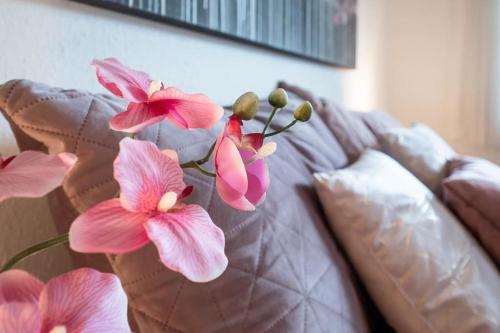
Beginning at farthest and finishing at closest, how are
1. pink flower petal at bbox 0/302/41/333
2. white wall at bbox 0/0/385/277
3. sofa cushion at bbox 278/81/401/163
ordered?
1. sofa cushion at bbox 278/81/401/163
2. white wall at bbox 0/0/385/277
3. pink flower petal at bbox 0/302/41/333

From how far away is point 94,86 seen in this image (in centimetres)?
85

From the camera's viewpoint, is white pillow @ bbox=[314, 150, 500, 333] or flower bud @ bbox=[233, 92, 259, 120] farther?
white pillow @ bbox=[314, 150, 500, 333]

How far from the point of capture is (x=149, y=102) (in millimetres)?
360

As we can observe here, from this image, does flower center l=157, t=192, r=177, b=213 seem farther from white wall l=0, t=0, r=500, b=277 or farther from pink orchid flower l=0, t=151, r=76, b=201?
white wall l=0, t=0, r=500, b=277

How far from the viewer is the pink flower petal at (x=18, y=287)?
288mm

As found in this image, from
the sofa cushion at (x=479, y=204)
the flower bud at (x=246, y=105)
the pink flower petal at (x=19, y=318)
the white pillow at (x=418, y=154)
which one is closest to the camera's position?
the pink flower petal at (x=19, y=318)

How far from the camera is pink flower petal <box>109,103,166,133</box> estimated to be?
0.34 meters

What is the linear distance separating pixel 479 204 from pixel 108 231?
86 centimetres

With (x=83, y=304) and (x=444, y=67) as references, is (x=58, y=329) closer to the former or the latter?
(x=83, y=304)

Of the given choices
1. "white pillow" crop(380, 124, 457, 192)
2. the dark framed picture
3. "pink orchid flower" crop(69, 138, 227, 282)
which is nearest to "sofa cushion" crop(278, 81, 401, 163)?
"white pillow" crop(380, 124, 457, 192)

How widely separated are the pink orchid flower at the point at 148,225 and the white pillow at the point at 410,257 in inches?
22.5

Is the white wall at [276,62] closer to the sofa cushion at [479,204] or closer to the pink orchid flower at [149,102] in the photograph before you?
the pink orchid flower at [149,102]

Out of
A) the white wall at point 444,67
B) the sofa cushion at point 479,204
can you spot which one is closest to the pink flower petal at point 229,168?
the sofa cushion at point 479,204

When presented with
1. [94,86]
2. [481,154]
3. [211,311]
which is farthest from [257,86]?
[481,154]
